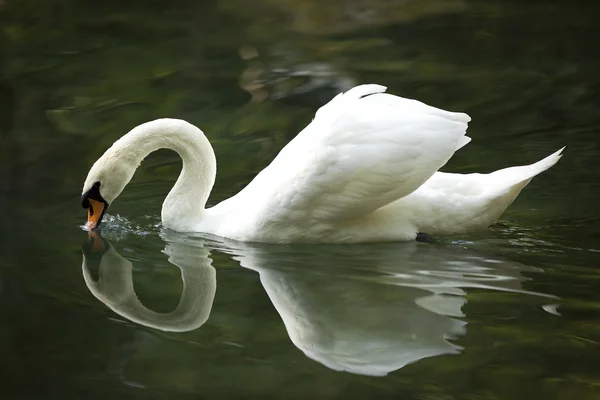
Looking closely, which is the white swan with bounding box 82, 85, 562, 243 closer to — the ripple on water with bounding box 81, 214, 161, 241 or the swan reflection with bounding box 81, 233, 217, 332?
the ripple on water with bounding box 81, 214, 161, 241

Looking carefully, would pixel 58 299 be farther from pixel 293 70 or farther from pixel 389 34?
pixel 389 34

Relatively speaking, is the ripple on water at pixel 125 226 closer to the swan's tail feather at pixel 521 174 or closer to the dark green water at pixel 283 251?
the dark green water at pixel 283 251

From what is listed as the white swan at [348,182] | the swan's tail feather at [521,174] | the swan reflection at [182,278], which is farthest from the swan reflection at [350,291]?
the swan's tail feather at [521,174]

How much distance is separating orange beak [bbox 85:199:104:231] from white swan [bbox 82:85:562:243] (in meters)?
0.01

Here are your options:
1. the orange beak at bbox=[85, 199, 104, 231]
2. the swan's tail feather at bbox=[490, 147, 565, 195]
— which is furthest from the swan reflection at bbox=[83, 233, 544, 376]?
the swan's tail feather at bbox=[490, 147, 565, 195]

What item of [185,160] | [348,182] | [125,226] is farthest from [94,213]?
[348,182]

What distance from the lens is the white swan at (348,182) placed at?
6.93m

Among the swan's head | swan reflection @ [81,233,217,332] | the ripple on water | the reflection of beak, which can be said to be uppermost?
the swan's head

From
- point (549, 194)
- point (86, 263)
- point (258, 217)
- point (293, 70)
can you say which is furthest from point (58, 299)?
point (293, 70)

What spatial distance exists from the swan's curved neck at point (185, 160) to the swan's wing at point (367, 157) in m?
0.96

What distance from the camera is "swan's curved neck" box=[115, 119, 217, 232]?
26.0ft

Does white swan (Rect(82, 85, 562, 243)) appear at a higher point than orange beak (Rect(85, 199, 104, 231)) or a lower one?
higher

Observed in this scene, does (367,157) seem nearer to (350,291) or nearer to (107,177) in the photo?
(350,291)

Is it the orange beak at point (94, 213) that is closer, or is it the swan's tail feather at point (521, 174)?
the swan's tail feather at point (521, 174)
